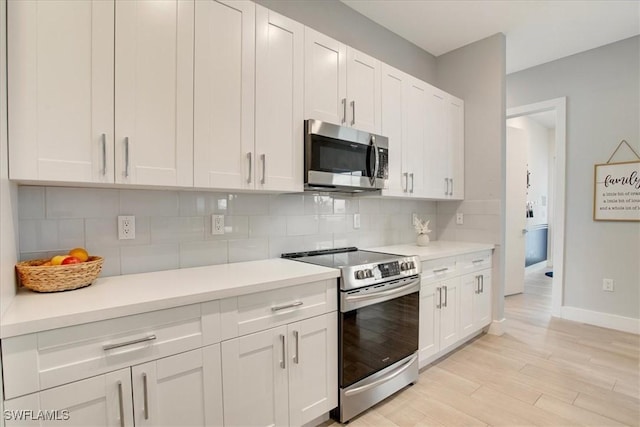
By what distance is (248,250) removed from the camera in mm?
2143

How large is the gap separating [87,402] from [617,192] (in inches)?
181

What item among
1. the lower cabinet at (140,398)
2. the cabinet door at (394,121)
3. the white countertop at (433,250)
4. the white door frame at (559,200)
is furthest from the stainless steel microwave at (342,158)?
the white door frame at (559,200)

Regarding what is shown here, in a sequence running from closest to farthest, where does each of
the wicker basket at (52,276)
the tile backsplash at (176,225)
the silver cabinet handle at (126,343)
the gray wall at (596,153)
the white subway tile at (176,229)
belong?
the silver cabinet handle at (126,343), the wicker basket at (52,276), the tile backsplash at (176,225), the white subway tile at (176,229), the gray wall at (596,153)

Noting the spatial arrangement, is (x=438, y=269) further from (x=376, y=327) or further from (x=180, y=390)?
(x=180, y=390)

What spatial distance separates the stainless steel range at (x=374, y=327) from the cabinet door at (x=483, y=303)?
104 centimetres

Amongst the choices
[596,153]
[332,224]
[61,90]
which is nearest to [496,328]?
[332,224]

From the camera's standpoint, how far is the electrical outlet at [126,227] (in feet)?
5.51

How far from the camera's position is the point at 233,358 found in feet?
4.73

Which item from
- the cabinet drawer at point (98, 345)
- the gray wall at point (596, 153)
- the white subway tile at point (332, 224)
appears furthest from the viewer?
the gray wall at point (596, 153)

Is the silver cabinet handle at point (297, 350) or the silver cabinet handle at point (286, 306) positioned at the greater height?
the silver cabinet handle at point (286, 306)

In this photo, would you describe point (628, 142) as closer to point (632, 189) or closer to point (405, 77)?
point (632, 189)

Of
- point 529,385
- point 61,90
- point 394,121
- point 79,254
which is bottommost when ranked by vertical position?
point 529,385

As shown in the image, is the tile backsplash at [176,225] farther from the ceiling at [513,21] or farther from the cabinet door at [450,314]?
the ceiling at [513,21]

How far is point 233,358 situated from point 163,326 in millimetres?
352
